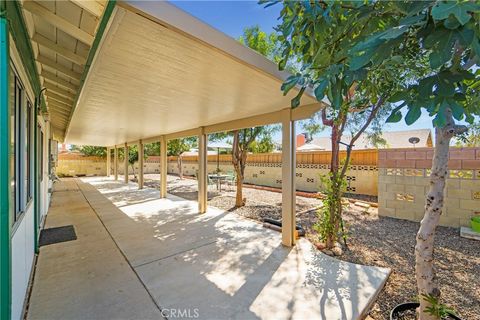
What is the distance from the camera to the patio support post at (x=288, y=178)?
4.21 metres

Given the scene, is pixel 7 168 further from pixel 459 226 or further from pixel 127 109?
pixel 459 226

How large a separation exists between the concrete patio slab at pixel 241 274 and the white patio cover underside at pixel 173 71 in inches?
103

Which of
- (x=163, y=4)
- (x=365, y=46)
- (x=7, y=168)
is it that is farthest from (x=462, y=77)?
(x=7, y=168)

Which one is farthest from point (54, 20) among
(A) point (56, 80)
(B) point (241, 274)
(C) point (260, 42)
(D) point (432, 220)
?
(C) point (260, 42)

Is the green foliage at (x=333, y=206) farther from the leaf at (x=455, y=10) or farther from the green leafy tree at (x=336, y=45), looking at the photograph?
the leaf at (x=455, y=10)

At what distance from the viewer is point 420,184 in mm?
5641

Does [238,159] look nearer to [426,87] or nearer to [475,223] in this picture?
[475,223]

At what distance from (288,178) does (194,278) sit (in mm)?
2381

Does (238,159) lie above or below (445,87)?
below

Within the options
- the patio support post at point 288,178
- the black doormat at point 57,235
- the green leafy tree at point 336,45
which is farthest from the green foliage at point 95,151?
the green leafy tree at point 336,45


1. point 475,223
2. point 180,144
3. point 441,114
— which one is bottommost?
point 475,223

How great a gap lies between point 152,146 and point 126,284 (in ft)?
67.1

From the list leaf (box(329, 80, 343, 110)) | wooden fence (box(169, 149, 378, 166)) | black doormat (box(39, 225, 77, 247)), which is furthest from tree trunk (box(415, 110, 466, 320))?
wooden fence (box(169, 149, 378, 166))

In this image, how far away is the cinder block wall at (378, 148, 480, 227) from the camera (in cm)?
492
